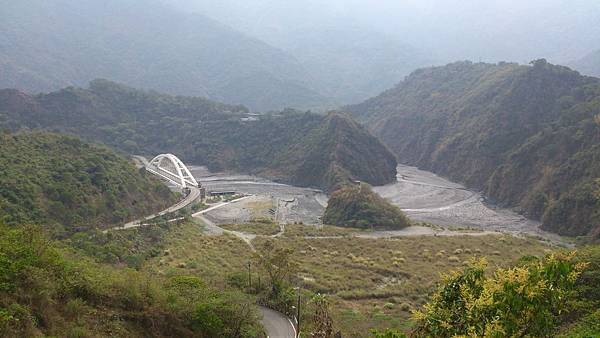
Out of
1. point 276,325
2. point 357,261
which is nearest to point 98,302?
point 276,325

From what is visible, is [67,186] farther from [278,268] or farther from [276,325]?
[276,325]

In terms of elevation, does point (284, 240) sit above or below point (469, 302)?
below

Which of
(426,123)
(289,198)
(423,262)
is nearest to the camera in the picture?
(423,262)

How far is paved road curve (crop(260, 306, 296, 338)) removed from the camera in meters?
25.1

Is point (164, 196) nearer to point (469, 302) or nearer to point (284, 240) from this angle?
point (284, 240)

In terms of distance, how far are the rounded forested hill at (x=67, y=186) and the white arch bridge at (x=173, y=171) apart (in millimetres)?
23543

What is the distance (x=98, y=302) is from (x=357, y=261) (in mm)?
30890

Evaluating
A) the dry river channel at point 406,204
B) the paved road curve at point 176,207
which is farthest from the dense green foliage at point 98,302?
the dry river channel at point 406,204

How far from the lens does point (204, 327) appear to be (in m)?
22.5

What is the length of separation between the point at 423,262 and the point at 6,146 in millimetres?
45473

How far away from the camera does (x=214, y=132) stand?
13550 centimetres

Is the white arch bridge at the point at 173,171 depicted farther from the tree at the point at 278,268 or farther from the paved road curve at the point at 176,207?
the tree at the point at 278,268

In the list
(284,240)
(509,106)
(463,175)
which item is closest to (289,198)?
(284,240)

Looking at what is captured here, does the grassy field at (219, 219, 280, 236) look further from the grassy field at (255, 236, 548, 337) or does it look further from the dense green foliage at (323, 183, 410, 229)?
the dense green foliage at (323, 183, 410, 229)
